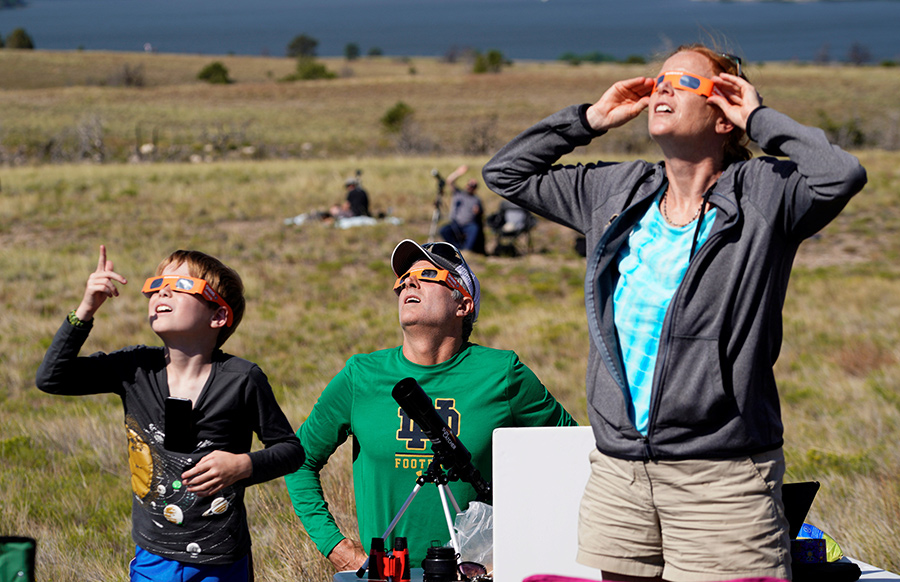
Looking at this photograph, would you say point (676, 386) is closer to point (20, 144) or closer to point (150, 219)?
point (150, 219)

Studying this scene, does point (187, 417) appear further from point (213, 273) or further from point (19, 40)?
point (19, 40)

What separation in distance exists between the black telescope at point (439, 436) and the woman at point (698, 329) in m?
0.70

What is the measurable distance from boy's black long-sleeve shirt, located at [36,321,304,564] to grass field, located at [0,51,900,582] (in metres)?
1.34

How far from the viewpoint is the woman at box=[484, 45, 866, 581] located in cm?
209

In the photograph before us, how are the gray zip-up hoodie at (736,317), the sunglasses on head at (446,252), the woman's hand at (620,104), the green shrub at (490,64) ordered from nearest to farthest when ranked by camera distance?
1. the gray zip-up hoodie at (736,317)
2. the woman's hand at (620,104)
3. the sunglasses on head at (446,252)
4. the green shrub at (490,64)

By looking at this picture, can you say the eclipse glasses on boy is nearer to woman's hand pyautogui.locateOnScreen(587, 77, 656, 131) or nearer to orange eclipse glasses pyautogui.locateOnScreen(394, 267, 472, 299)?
orange eclipse glasses pyautogui.locateOnScreen(394, 267, 472, 299)

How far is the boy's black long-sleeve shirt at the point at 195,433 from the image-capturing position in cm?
268

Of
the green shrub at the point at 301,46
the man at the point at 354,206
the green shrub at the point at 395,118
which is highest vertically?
the green shrub at the point at 301,46

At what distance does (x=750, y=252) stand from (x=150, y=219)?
1988 cm

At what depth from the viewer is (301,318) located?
1173 cm

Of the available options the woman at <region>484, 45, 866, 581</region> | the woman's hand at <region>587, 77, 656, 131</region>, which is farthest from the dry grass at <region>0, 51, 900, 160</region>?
the woman at <region>484, 45, 866, 581</region>

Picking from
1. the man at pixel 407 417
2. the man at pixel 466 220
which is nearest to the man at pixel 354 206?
the man at pixel 466 220

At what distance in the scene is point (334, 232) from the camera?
61.8 feet

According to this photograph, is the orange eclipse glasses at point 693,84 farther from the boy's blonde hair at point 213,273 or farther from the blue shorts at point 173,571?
the blue shorts at point 173,571
